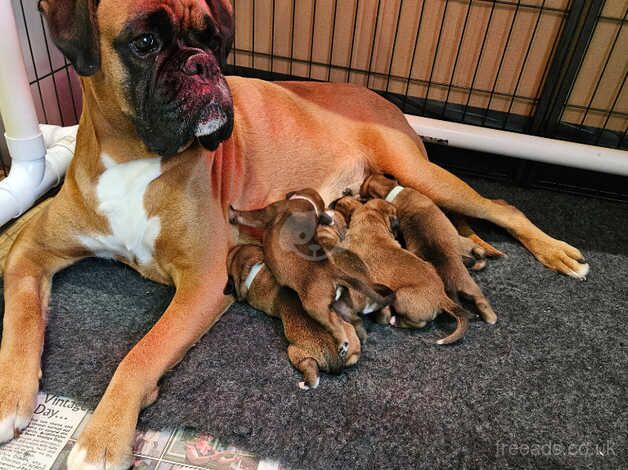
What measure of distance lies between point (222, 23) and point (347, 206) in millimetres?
750

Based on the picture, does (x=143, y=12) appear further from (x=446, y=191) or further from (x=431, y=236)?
(x=446, y=191)

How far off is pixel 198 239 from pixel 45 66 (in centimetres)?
125

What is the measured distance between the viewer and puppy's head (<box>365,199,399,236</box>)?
1.76 meters

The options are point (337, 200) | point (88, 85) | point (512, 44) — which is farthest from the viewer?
point (512, 44)

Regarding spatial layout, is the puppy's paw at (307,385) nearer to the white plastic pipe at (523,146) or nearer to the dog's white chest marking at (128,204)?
the dog's white chest marking at (128,204)

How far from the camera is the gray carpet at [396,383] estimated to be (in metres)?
1.26

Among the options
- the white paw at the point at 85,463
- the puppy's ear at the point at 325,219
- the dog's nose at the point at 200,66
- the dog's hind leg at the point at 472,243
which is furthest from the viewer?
the dog's hind leg at the point at 472,243

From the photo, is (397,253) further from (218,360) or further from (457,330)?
(218,360)

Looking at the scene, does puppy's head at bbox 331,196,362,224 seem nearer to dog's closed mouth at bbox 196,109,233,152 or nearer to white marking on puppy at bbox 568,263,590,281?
dog's closed mouth at bbox 196,109,233,152

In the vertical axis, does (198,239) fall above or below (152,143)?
below

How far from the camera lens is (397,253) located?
1.58 meters

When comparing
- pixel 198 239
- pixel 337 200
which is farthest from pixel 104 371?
pixel 337 200

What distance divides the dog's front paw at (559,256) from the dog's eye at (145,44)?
1451mm

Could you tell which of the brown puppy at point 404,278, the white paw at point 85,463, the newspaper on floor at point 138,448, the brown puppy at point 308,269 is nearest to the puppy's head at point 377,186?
the brown puppy at point 404,278
